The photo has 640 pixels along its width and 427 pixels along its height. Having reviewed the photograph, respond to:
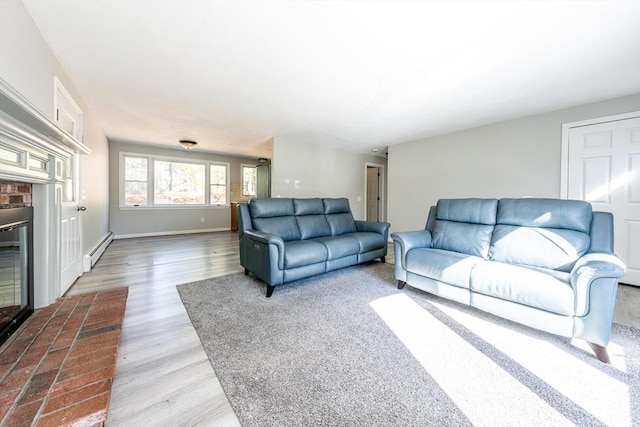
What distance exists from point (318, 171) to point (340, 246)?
9.54 feet

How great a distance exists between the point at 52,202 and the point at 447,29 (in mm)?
3446

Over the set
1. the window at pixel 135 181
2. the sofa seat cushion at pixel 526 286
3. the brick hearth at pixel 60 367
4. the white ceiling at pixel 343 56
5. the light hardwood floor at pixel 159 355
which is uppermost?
the white ceiling at pixel 343 56

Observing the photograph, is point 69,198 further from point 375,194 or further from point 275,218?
point 375,194

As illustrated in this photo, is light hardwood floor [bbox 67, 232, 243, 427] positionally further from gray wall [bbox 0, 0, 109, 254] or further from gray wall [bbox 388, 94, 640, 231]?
gray wall [bbox 388, 94, 640, 231]

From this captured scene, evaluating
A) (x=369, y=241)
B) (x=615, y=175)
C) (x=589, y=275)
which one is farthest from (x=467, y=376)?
(x=615, y=175)

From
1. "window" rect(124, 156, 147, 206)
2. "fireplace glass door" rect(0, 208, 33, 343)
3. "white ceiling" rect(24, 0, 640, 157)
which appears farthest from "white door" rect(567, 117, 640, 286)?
"window" rect(124, 156, 147, 206)

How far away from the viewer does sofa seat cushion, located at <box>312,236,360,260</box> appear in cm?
290

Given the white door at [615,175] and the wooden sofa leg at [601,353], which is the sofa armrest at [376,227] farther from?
the white door at [615,175]

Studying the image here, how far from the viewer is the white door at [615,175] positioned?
286 cm

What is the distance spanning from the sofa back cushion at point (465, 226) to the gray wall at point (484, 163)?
1.63 m

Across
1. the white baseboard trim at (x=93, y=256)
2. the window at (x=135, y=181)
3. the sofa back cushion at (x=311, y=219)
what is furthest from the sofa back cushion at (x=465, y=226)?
the window at (x=135, y=181)

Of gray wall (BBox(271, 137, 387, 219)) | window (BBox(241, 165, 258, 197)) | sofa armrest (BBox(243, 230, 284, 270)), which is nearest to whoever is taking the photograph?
sofa armrest (BBox(243, 230, 284, 270))

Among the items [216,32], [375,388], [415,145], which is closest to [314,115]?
[216,32]

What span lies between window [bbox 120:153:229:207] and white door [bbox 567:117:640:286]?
7.23m
